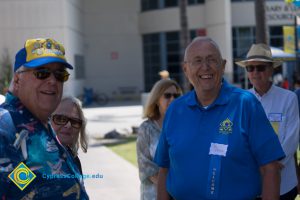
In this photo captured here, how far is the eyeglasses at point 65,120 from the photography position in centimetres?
364

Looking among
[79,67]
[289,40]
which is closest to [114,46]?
[79,67]

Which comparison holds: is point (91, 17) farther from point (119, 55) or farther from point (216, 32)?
point (216, 32)

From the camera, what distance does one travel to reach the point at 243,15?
107ft

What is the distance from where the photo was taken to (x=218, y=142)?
2.97 m

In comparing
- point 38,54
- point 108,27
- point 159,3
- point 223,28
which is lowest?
point 38,54

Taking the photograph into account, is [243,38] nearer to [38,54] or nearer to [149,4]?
[149,4]

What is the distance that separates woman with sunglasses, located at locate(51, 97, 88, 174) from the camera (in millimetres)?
3617

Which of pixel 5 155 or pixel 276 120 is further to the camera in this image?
pixel 276 120

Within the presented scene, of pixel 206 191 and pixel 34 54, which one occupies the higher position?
pixel 34 54

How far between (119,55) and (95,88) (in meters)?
3.13

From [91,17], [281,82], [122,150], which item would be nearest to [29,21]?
[91,17]

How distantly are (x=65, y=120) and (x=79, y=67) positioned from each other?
29.4 m

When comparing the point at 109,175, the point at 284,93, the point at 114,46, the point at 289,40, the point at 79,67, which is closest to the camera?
the point at 284,93

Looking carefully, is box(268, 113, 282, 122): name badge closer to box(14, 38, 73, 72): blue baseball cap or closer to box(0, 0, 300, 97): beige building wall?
box(14, 38, 73, 72): blue baseball cap
